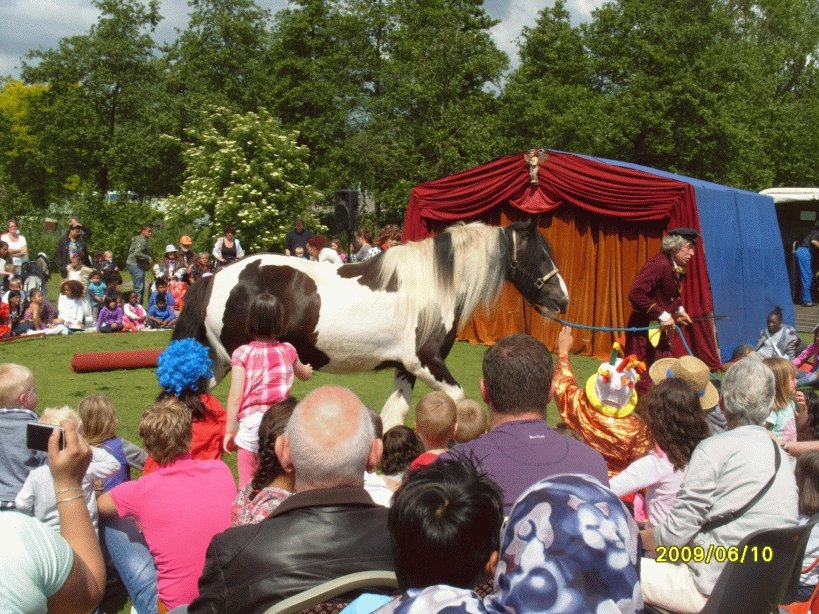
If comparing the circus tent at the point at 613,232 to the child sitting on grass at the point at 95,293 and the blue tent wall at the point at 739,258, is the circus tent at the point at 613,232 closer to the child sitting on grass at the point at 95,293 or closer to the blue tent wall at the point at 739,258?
the blue tent wall at the point at 739,258

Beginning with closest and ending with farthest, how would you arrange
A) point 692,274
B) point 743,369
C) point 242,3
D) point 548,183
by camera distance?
point 743,369, point 692,274, point 548,183, point 242,3

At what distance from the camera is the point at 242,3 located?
44.4 meters

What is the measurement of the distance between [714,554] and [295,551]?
164 cm

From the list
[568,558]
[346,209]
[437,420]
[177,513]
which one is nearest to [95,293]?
[346,209]

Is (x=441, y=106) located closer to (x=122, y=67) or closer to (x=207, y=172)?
(x=207, y=172)

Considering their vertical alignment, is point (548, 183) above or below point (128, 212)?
below

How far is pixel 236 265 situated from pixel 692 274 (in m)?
7.95

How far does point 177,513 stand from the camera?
3.42m

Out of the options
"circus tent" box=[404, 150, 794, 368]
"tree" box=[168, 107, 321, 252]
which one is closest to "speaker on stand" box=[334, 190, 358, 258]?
"circus tent" box=[404, 150, 794, 368]

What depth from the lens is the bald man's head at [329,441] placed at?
2.39 m

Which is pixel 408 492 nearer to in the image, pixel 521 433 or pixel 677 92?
pixel 521 433

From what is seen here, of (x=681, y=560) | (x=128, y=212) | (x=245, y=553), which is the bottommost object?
(x=681, y=560)

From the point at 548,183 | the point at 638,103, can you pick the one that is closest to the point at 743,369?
the point at 548,183

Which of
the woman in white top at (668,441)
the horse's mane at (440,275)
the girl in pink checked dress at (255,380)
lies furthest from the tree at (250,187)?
the woman in white top at (668,441)
